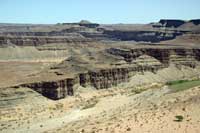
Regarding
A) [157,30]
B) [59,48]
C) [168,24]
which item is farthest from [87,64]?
[168,24]

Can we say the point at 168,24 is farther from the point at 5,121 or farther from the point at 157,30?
the point at 5,121

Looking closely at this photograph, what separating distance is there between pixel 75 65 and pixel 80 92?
403 inches

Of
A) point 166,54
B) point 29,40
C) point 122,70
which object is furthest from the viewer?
point 29,40

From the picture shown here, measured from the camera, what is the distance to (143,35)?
167250 mm

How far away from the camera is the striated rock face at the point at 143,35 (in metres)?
156

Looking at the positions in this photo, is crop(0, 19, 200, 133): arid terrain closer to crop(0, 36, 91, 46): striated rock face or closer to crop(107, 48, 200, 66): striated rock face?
crop(107, 48, 200, 66): striated rock face

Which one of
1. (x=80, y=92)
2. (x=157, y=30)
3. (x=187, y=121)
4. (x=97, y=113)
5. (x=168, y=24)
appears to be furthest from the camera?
(x=168, y=24)

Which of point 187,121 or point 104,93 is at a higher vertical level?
point 187,121

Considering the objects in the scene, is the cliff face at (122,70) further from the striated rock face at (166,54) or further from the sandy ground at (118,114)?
the sandy ground at (118,114)

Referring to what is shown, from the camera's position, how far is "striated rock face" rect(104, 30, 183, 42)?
15575 centimetres

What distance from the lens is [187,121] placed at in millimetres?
35000

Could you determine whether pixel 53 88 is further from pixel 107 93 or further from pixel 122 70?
pixel 122 70

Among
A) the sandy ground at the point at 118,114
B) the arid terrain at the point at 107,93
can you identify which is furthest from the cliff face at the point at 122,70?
the sandy ground at the point at 118,114

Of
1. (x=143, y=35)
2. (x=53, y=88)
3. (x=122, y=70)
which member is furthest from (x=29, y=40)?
(x=53, y=88)
